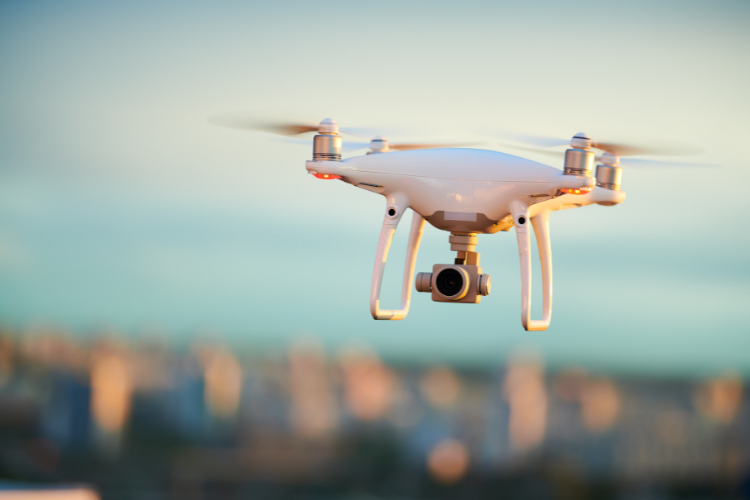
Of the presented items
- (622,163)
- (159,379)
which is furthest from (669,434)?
(622,163)

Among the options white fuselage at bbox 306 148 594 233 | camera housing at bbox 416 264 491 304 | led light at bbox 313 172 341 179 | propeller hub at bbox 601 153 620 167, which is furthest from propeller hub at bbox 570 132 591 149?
led light at bbox 313 172 341 179

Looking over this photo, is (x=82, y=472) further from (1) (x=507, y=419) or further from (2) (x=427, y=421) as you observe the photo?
(1) (x=507, y=419)

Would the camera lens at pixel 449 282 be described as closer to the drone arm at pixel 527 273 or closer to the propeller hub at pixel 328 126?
the drone arm at pixel 527 273

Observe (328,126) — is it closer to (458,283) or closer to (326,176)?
(326,176)

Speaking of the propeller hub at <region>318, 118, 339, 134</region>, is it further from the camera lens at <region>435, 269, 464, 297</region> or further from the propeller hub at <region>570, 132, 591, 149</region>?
the propeller hub at <region>570, 132, 591, 149</region>

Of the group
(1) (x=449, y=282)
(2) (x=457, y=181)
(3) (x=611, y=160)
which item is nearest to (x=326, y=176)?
(2) (x=457, y=181)

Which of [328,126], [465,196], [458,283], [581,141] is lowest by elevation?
[458,283]

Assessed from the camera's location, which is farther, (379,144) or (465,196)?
(379,144)

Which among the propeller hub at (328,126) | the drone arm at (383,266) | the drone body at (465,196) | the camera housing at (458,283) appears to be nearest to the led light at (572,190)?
the drone body at (465,196)
